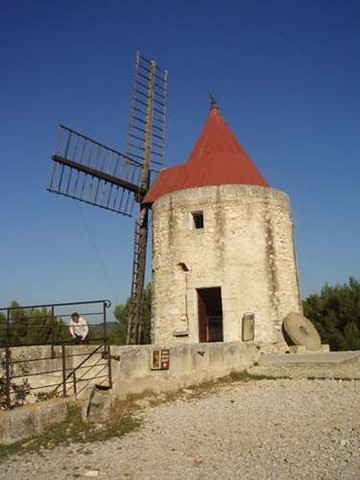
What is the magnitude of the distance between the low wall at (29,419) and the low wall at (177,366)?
1.12 metres

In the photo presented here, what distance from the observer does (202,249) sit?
1105 cm

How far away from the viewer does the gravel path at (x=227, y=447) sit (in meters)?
3.43

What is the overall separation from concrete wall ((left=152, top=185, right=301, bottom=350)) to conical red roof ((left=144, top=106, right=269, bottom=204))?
1003 millimetres

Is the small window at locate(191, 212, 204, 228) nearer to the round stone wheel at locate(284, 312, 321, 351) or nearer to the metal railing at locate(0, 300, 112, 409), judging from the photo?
the round stone wheel at locate(284, 312, 321, 351)

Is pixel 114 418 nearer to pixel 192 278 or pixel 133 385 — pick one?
pixel 133 385

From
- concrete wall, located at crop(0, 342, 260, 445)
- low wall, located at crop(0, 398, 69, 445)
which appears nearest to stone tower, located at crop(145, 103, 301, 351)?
concrete wall, located at crop(0, 342, 260, 445)

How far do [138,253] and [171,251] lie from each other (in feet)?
11.7

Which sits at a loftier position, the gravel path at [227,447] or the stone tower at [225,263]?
the stone tower at [225,263]

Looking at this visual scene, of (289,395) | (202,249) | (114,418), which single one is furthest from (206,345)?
(202,249)

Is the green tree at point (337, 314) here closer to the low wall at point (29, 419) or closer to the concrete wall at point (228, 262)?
the concrete wall at point (228, 262)

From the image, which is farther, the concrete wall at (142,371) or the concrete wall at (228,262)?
the concrete wall at (228,262)

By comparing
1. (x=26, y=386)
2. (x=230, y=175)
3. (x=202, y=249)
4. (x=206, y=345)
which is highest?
(x=230, y=175)

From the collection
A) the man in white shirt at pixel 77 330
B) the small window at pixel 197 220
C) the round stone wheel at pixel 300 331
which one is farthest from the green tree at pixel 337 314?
the man in white shirt at pixel 77 330

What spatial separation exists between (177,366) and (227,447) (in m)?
3.13
